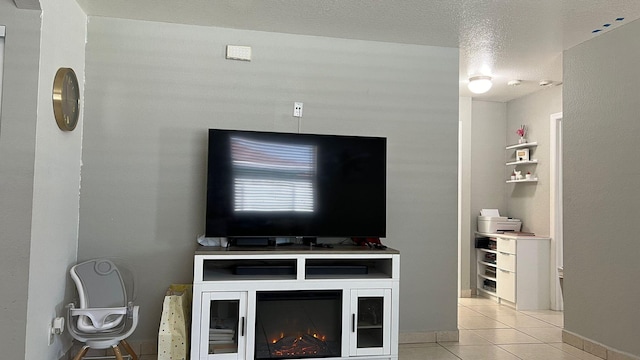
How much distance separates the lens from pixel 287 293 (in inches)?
119

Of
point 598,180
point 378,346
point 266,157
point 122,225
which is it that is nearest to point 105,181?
point 122,225

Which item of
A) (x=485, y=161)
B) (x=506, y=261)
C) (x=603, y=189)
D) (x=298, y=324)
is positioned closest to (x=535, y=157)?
(x=485, y=161)

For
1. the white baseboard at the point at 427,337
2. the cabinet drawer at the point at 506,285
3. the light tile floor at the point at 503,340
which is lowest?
the light tile floor at the point at 503,340

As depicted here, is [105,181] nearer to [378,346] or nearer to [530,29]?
[378,346]

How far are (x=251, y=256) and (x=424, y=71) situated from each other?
2.09 meters

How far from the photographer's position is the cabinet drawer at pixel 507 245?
4949mm

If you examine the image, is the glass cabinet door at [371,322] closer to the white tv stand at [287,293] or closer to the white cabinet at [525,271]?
the white tv stand at [287,293]

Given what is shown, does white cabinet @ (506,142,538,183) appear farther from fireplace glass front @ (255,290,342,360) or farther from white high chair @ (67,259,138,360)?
white high chair @ (67,259,138,360)

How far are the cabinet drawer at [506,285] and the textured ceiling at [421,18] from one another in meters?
2.38

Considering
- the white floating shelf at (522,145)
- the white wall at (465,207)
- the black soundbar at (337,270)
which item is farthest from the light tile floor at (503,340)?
the white floating shelf at (522,145)

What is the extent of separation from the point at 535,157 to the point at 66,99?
4753 mm

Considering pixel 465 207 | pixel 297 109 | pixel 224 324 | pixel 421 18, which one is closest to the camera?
pixel 224 324

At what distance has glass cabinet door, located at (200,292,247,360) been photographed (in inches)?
113

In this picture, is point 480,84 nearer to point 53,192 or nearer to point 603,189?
point 603,189
